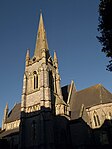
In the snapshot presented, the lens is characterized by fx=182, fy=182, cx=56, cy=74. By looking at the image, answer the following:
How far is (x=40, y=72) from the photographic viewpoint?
3356 cm

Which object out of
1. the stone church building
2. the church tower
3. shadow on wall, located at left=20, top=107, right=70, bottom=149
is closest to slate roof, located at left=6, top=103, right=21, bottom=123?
the stone church building

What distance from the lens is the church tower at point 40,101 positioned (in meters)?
27.3

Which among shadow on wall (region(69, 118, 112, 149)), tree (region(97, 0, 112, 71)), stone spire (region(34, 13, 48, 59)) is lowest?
shadow on wall (region(69, 118, 112, 149))

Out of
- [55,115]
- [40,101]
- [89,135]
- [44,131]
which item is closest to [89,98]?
[55,115]

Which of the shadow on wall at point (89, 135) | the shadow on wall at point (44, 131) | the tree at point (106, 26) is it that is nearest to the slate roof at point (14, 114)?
the shadow on wall at point (44, 131)

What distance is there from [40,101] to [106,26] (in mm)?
19901

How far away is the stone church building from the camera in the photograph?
89.2 feet

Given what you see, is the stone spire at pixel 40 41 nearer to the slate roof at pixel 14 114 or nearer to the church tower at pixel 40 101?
the church tower at pixel 40 101

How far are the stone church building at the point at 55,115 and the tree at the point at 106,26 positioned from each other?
16.9 m

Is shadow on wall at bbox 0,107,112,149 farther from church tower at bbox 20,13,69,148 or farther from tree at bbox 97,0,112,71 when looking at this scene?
tree at bbox 97,0,112,71

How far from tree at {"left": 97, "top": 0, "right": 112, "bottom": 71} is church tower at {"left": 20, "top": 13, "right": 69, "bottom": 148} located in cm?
1685

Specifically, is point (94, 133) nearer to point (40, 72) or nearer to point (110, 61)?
point (40, 72)

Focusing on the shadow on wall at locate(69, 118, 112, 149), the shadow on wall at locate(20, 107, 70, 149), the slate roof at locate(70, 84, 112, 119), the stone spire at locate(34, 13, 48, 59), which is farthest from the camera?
the stone spire at locate(34, 13, 48, 59)

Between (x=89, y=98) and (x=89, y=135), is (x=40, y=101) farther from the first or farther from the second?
(x=89, y=98)
